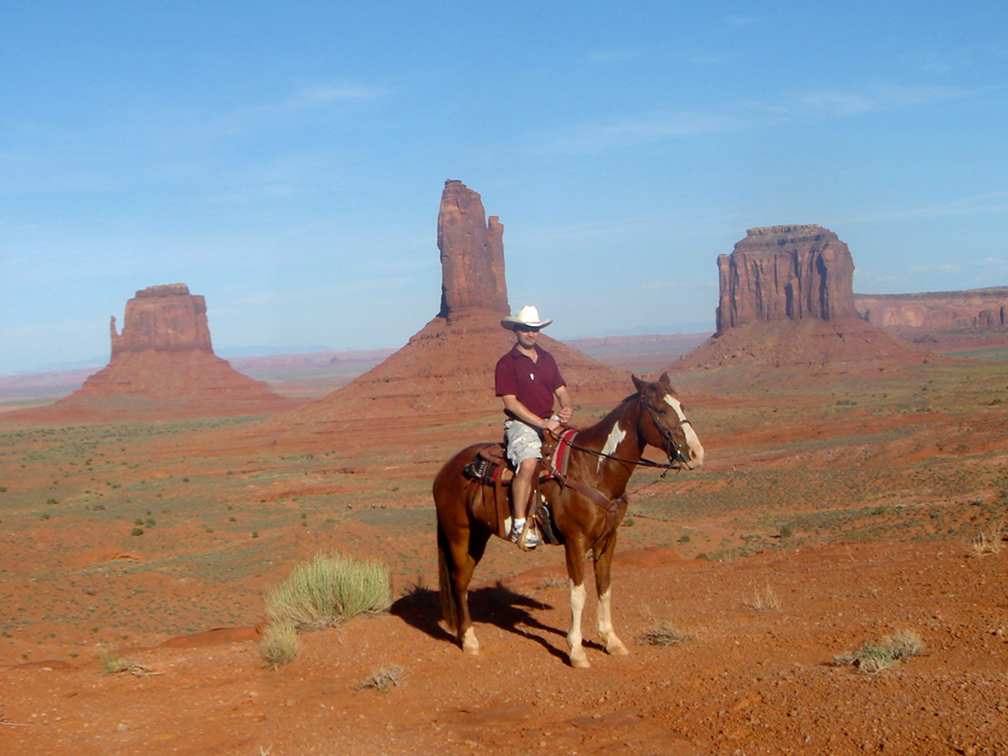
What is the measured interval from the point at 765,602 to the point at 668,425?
3.23 metres

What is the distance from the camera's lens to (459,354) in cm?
8119

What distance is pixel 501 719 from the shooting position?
21.2ft

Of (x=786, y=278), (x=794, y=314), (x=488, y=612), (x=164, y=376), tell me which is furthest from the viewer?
(x=164, y=376)

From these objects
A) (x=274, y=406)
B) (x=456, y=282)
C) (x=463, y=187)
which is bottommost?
(x=274, y=406)

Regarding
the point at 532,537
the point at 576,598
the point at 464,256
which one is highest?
the point at 464,256

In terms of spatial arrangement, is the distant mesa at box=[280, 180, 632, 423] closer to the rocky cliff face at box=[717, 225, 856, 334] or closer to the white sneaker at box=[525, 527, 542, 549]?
the rocky cliff face at box=[717, 225, 856, 334]

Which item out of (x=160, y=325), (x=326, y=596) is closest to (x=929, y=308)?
(x=160, y=325)

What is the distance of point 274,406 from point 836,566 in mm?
106914

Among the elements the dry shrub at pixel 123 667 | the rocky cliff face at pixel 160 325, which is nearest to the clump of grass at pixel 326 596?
the dry shrub at pixel 123 667

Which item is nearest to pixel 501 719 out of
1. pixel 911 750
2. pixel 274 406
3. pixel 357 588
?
pixel 911 750

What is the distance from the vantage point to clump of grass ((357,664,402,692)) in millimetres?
7336

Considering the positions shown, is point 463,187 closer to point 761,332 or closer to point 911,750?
point 761,332

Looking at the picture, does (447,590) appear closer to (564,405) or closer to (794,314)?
(564,405)

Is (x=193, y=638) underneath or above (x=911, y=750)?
underneath
